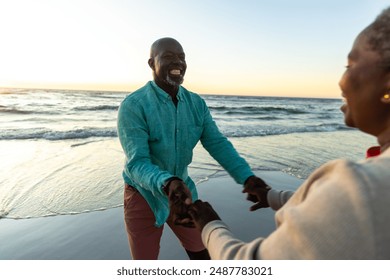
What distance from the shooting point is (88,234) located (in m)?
4.18

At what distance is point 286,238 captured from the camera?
0.89m

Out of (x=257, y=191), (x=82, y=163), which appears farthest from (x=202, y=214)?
→ (x=82, y=163)

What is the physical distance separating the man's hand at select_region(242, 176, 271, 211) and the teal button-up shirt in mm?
113

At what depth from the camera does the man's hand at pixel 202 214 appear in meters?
1.51

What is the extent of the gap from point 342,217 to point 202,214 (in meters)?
0.87

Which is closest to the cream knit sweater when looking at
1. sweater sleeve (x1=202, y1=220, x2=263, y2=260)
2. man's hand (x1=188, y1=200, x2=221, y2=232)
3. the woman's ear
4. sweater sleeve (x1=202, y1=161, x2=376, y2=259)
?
sweater sleeve (x1=202, y1=161, x2=376, y2=259)

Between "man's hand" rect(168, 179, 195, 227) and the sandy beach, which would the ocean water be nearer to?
the sandy beach

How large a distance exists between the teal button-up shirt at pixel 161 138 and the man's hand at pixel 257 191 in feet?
0.37

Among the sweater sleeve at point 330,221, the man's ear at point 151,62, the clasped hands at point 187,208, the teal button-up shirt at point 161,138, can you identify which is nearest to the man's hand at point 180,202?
the clasped hands at point 187,208

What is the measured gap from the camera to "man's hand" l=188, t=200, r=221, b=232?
4.96ft

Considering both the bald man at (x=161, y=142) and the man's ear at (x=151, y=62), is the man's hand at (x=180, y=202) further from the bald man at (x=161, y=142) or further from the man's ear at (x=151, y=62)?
the man's ear at (x=151, y=62)

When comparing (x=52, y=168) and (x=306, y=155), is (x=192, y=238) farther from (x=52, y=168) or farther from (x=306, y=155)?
(x=306, y=155)
